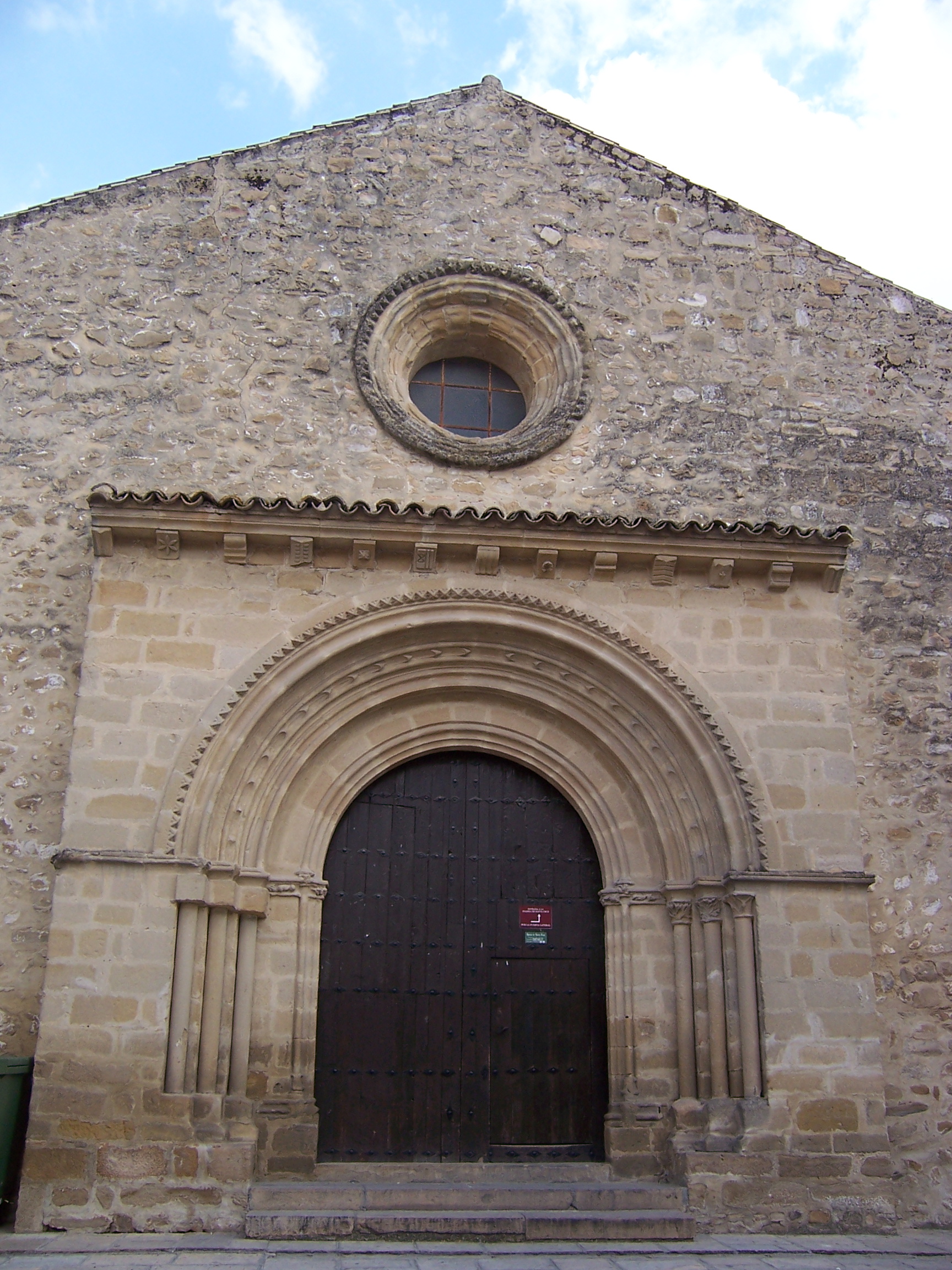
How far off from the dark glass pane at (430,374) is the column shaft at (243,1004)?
13.3ft

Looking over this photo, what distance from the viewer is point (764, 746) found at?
21.9 ft

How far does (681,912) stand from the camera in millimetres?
6684

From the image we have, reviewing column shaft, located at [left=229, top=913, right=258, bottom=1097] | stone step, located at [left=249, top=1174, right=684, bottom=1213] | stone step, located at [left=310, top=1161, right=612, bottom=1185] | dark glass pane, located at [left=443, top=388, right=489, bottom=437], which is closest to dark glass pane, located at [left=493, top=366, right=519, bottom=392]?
dark glass pane, located at [left=443, top=388, right=489, bottom=437]

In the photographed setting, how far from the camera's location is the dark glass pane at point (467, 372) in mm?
8406

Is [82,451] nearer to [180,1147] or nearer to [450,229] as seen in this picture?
[450,229]

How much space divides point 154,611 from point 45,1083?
258 cm

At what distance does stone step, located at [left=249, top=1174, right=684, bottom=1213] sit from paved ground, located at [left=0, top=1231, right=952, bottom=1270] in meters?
0.32

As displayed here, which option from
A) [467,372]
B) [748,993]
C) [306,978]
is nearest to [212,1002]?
[306,978]

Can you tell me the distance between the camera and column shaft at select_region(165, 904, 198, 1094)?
5.80m

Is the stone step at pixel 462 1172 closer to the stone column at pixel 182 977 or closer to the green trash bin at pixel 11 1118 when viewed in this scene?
the stone column at pixel 182 977

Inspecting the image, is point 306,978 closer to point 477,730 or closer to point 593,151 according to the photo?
point 477,730

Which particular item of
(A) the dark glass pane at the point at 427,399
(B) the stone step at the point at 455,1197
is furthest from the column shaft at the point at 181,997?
(A) the dark glass pane at the point at 427,399

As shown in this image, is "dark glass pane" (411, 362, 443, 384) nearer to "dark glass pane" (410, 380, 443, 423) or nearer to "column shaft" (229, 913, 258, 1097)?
"dark glass pane" (410, 380, 443, 423)

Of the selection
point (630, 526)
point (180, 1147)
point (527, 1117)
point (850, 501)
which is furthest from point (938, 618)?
point (180, 1147)
